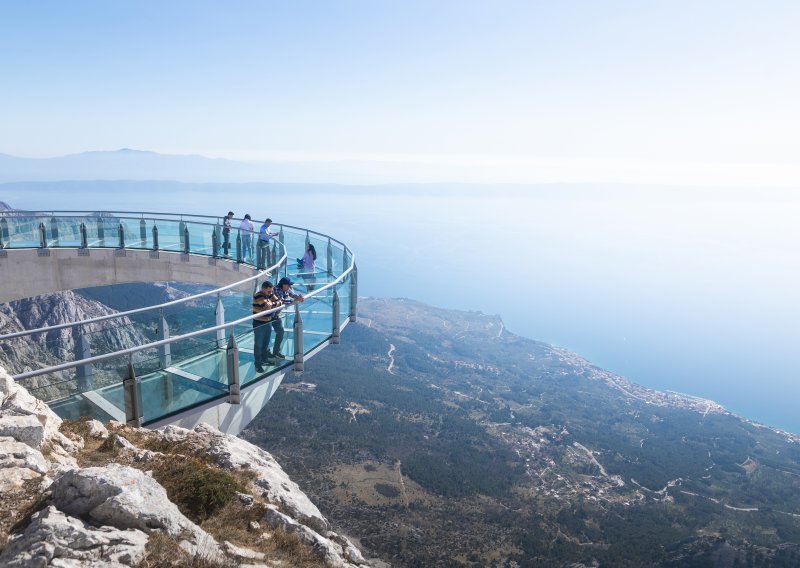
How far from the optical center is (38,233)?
59.5ft

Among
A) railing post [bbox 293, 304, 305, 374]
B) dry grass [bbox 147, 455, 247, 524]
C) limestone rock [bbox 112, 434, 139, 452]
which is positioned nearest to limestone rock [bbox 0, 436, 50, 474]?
limestone rock [bbox 112, 434, 139, 452]

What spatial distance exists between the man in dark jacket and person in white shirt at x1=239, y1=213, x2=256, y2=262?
8839mm

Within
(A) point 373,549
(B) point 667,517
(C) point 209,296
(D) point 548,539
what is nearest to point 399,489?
(A) point 373,549

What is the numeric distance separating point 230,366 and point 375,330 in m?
178

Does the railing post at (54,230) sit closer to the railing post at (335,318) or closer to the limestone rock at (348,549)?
the railing post at (335,318)

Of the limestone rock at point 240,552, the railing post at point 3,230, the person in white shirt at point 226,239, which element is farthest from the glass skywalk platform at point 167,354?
the railing post at point 3,230

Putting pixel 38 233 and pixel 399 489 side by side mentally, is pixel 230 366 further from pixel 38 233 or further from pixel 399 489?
pixel 399 489

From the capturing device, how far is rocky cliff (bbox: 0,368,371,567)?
13.5 feet

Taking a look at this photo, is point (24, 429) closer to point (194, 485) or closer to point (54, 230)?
point (194, 485)

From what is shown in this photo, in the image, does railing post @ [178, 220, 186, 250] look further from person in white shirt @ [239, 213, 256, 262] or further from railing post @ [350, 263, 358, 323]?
railing post @ [350, 263, 358, 323]

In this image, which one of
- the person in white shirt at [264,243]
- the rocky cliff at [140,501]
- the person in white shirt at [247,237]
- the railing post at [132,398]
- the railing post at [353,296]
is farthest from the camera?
the person in white shirt at [247,237]

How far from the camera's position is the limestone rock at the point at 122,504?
14.5 feet

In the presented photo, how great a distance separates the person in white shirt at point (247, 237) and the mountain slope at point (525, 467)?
187ft

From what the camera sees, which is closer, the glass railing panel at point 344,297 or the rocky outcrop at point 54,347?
the rocky outcrop at point 54,347
